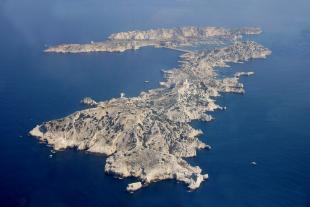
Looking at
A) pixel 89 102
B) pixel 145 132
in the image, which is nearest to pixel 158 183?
pixel 145 132

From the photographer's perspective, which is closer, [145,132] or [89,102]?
[145,132]

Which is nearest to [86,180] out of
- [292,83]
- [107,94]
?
[107,94]

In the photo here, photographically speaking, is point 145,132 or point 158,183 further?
point 145,132

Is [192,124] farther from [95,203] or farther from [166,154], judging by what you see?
[95,203]

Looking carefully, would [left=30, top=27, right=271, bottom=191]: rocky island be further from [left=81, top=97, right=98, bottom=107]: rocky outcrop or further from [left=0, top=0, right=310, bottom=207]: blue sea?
[left=0, top=0, right=310, bottom=207]: blue sea

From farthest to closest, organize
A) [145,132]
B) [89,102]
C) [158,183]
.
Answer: [89,102] < [145,132] < [158,183]

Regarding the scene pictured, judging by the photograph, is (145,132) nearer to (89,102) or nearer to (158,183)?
(158,183)

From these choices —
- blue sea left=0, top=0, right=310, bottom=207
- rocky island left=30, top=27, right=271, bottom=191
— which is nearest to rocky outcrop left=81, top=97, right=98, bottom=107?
rocky island left=30, top=27, right=271, bottom=191

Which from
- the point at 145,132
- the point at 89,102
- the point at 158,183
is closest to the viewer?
the point at 158,183

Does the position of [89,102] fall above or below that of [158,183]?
above

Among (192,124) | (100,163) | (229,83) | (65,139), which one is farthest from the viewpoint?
(229,83)

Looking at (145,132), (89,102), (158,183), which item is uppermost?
(89,102)
